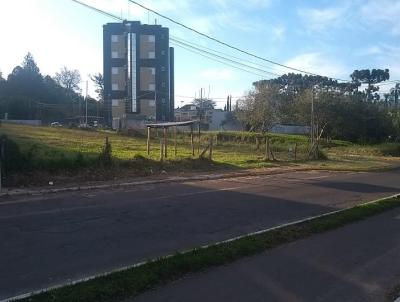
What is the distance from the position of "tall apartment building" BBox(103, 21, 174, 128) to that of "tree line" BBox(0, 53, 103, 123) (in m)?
7.60

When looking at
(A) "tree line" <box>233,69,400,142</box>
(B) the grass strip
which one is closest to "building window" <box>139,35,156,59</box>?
(A) "tree line" <box>233,69,400,142</box>

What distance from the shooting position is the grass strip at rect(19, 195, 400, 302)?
20.3 feet

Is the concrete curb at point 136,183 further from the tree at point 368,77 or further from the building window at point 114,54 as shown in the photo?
the tree at point 368,77

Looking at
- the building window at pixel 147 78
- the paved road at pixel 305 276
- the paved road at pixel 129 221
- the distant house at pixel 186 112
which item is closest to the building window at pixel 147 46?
the building window at pixel 147 78

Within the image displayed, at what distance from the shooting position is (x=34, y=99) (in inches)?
3898

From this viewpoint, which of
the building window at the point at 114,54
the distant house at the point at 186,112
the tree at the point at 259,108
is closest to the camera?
the tree at the point at 259,108

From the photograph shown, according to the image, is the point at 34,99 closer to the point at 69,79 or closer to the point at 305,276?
the point at 69,79

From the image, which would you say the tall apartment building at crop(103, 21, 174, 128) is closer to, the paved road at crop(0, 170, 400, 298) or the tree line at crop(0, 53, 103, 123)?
the tree line at crop(0, 53, 103, 123)

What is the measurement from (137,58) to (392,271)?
9153 centimetres

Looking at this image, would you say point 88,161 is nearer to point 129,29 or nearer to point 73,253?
point 73,253

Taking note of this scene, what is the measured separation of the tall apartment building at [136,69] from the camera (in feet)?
318

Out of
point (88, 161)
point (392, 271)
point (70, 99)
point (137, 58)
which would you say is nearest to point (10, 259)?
point (392, 271)

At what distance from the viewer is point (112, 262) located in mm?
7984

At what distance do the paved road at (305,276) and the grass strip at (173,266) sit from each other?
202 millimetres
